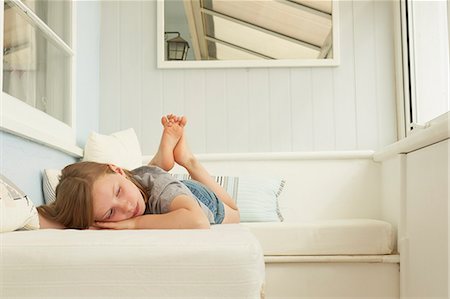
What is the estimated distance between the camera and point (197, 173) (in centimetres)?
238

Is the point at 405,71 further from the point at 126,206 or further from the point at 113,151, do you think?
the point at 126,206

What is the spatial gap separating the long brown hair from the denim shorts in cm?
59

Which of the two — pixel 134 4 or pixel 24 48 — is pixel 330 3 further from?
pixel 24 48

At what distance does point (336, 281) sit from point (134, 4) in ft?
6.16

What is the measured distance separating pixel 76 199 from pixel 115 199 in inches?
3.9

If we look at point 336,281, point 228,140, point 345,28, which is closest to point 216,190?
point 336,281

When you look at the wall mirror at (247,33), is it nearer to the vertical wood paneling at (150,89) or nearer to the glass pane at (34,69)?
the vertical wood paneling at (150,89)

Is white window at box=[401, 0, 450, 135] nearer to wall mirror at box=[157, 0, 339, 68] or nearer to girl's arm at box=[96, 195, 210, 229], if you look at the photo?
wall mirror at box=[157, 0, 339, 68]

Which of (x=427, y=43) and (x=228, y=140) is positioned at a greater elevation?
(x=427, y=43)

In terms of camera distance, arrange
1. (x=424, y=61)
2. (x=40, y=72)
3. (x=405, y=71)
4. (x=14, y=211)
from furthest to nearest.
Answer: (x=405, y=71) → (x=424, y=61) → (x=40, y=72) → (x=14, y=211)

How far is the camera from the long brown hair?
5.01ft

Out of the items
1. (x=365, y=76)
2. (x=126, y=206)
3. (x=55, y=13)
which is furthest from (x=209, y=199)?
(x=365, y=76)

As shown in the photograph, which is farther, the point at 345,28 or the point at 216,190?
the point at 345,28

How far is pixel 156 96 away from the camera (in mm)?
3230
